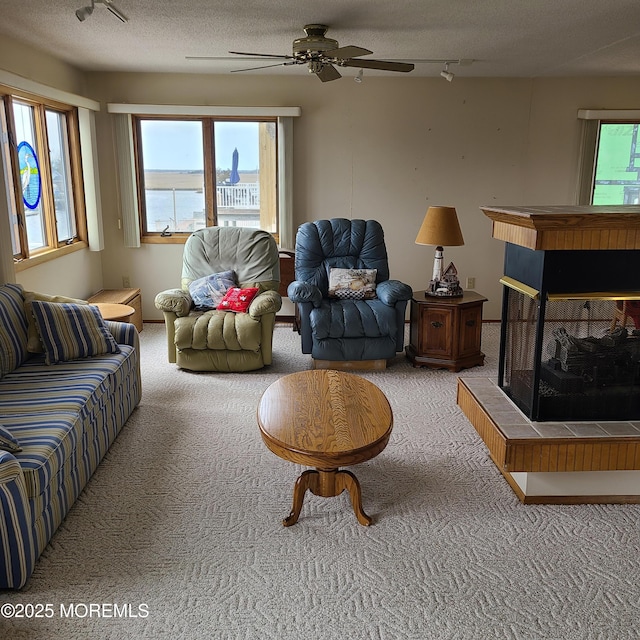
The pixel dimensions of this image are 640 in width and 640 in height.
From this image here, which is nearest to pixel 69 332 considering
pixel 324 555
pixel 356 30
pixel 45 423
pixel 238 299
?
pixel 45 423

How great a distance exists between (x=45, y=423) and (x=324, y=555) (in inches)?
50.9

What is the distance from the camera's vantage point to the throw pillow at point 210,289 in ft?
15.4

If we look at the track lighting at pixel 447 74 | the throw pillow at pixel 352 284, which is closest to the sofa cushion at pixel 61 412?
the throw pillow at pixel 352 284

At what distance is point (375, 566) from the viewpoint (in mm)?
2289

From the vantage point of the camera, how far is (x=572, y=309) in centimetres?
279

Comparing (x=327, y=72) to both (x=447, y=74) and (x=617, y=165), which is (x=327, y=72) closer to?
(x=447, y=74)

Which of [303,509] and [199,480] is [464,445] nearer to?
[303,509]

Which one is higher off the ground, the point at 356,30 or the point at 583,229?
the point at 356,30

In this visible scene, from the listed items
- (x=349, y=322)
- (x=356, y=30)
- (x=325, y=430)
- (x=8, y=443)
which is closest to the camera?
(x=8, y=443)

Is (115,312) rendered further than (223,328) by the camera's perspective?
Yes

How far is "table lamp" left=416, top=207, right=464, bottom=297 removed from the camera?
15.0ft

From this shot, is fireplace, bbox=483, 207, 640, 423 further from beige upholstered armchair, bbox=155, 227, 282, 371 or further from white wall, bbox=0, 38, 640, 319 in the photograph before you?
white wall, bbox=0, 38, 640, 319

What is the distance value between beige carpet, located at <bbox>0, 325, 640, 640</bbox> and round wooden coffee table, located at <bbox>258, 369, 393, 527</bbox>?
0.15 metres

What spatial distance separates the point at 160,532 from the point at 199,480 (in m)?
0.46
